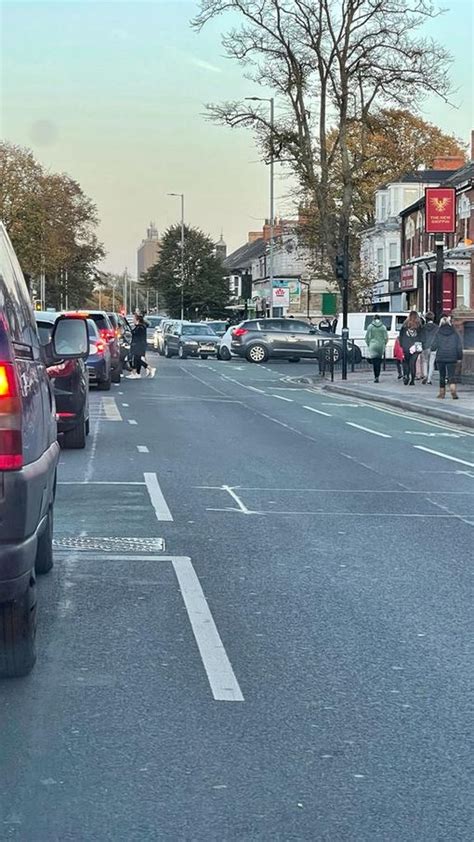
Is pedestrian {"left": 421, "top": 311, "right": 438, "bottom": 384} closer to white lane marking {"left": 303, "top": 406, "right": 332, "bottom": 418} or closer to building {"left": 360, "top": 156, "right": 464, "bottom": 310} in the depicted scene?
white lane marking {"left": 303, "top": 406, "right": 332, "bottom": 418}

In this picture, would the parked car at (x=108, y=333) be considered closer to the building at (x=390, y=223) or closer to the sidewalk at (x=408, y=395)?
the sidewalk at (x=408, y=395)

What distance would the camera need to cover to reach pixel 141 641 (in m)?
6.35

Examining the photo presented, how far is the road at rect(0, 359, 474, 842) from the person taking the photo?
166 inches

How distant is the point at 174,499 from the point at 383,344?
22.5 m

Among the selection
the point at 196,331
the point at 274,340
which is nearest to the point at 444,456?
the point at 274,340

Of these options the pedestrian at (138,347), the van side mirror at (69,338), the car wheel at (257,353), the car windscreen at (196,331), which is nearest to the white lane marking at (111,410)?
the pedestrian at (138,347)

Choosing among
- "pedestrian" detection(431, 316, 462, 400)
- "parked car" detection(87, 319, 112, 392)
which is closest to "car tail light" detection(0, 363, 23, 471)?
"parked car" detection(87, 319, 112, 392)

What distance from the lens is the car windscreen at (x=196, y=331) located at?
54875 millimetres

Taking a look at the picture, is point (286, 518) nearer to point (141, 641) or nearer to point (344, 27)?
point (141, 641)

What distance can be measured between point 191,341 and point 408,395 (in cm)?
2682

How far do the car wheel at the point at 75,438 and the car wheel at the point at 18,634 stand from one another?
395 inches

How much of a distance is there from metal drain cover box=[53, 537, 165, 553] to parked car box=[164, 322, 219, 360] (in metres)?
44.9

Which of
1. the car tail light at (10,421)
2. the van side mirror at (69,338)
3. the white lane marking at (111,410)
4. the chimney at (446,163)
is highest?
the chimney at (446,163)

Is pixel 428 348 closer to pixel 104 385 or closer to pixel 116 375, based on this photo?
pixel 116 375
